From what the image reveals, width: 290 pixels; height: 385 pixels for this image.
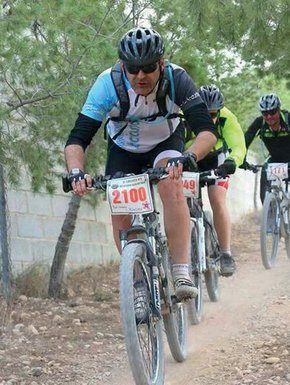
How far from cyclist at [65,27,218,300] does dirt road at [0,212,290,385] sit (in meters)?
0.66

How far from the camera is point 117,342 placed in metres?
5.66

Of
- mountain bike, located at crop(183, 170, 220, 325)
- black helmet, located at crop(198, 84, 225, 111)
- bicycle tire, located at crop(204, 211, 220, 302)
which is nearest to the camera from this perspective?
mountain bike, located at crop(183, 170, 220, 325)

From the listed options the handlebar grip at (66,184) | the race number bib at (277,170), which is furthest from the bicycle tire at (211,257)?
the handlebar grip at (66,184)

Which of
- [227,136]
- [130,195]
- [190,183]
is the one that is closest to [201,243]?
[190,183]

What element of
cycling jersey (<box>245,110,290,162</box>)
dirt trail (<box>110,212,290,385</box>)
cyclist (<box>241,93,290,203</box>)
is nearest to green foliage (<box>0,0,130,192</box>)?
dirt trail (<box>110,212,290,385</box>)

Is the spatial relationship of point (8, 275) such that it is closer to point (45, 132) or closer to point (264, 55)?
point (45, 132)

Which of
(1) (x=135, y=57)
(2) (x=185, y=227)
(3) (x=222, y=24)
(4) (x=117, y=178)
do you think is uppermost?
(3) (x=222, y=24)

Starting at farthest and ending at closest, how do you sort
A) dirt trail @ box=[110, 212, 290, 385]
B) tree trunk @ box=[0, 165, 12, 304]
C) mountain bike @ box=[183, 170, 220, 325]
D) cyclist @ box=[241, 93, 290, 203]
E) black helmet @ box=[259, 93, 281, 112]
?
cyclist @ box=[241, 93, 290, 203] < black helmet @ box=[259, 93, 281, 112] < tree trunk @ box=[0, 165, 12, 304] < mountain bike @ box=[183, 170, 220, 325] < dirt trail @ box=[110, 212, 290, 385]

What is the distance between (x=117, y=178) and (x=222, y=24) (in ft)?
6.48

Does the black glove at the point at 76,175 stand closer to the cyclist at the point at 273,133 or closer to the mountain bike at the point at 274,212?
the cyclist at the point at 273,133

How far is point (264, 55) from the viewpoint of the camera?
584 cm

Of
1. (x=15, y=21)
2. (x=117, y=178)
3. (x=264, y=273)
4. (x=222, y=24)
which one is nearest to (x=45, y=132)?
(x=15, y=21)

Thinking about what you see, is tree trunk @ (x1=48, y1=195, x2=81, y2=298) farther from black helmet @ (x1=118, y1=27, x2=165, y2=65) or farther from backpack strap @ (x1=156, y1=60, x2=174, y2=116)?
black helmet @ (x1=118, y1=27, x2=165, y2=65)

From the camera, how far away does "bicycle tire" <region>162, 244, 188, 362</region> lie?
442 cm
